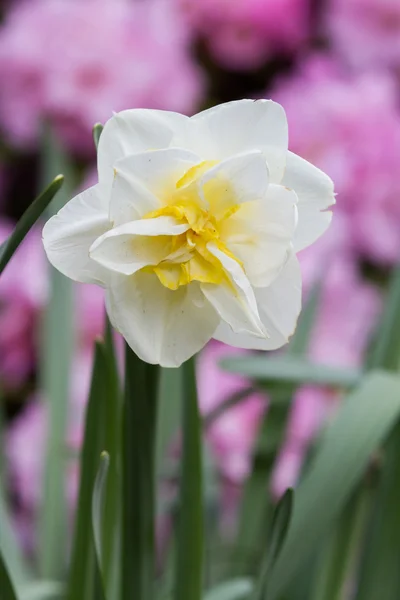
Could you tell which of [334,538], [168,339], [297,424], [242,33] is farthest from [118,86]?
[168,339]

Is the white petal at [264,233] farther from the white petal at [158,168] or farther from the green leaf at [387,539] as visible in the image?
the green leaf at [387,539]

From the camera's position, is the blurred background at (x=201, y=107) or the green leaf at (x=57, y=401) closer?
the green leaf at (x=57, y=401)

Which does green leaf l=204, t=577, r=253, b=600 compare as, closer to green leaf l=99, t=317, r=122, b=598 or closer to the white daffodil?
green leaf l=99, t=317, r=122, b=598

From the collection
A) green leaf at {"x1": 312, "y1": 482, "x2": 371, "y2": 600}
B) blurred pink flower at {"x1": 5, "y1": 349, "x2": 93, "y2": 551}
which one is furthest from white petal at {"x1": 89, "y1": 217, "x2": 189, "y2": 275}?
blurred pink flower at {"x1": 5, "y1": 349, "x2": 93, "y2": 551}

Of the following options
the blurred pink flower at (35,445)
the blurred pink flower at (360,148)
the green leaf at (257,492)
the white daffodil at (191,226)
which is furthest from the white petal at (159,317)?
the blurred pink flower at (360,148)

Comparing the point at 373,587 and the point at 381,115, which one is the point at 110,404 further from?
the point at 381,115

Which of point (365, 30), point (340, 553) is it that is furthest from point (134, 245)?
point (365, 30)

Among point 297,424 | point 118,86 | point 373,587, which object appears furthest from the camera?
point 118,86
